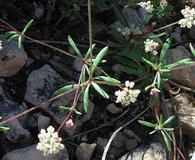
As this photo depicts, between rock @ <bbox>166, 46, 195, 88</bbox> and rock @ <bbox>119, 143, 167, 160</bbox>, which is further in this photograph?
rock @ <bbox>166, 46, 195, 88</bbox>

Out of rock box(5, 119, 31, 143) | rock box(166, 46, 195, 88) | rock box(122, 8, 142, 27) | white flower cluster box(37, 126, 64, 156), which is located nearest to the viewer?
white flower cluster box(37, 126, 64, 156)

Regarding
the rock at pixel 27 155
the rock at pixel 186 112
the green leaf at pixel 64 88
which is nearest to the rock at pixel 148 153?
the rock at pixel 186 112

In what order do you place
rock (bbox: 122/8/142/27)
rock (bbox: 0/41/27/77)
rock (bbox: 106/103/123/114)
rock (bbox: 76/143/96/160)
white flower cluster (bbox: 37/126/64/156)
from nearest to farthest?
white flower cluster (bbox: 37/126/64/156)
rock (bbox: 76/143/96/160)
rock (bbox: 0/41/27/77)
rock (bbox: 106/103/123/114)
rock (bbox: 122/8/142/27)

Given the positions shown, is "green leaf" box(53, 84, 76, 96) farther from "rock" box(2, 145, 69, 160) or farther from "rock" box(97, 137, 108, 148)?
"rock" box(97, 137, 108, 148)

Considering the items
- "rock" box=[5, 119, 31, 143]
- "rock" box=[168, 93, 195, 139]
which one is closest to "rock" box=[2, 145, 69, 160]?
"rock" box=[5, 119, 31, 143]

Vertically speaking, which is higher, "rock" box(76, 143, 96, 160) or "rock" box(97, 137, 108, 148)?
"rock" box(97, 137, 108, 148)

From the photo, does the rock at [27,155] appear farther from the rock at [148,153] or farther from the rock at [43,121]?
the rock at [148,153]
